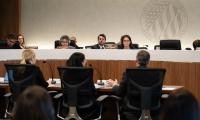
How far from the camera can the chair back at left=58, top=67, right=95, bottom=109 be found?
5.02 m

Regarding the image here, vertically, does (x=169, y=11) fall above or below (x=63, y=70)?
above

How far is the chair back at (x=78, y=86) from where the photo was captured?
5.02m

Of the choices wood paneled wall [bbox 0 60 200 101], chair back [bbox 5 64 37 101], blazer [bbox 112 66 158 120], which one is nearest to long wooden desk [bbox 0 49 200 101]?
wood paneled wall [bbox 0 60 200 101]

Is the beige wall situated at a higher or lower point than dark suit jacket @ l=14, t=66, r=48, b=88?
higher

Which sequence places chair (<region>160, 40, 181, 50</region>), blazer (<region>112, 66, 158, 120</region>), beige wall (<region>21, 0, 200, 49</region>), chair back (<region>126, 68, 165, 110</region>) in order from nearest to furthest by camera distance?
chair back (<region>126, 68, 165, 110</region>), blazer (<region>112, 66, 158, 120</region>), chair (<region>160, 40, 181, 50</region>), beige wall (<region>21, 0, 200, 49</region>)

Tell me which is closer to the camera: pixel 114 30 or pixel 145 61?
pixel 145 61

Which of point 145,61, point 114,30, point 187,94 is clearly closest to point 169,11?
point 114,30

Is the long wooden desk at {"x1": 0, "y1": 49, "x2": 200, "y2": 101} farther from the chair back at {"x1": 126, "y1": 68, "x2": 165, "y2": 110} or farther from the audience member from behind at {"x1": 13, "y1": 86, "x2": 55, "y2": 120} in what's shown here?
the audience member from behind at {"x1": 13, "y1": 86, "x2": 55, "y2": 120}

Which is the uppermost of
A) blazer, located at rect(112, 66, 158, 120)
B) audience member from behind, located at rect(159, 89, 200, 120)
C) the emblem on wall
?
the emblem on wall

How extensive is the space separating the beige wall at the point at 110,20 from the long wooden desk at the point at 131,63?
5.05 meters

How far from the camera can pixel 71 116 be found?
16.7 ft

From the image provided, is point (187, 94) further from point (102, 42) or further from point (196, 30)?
point (196, 30)

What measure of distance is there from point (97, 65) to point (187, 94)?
456 cm

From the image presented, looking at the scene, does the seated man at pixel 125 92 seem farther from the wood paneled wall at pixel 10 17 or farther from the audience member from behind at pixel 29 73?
the wood paneled wall at pixel 10 17
